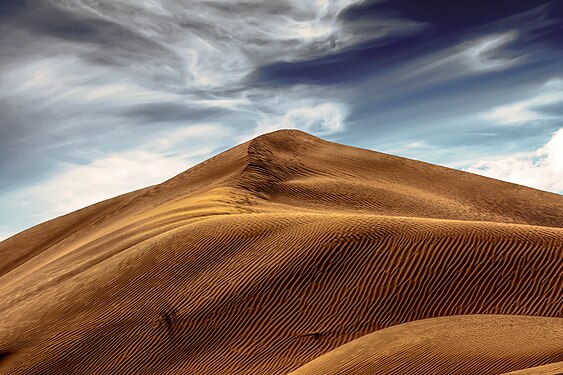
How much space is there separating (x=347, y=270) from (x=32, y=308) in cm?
868

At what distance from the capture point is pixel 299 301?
15.1 meters

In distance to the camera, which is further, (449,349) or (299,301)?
(299,301)

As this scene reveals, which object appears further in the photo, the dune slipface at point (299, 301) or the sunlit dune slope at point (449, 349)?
the dune slipface at point (299, 301)

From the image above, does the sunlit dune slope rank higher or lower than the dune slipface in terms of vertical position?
lower

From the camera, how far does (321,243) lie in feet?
55.1

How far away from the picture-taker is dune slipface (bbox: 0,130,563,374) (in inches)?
468

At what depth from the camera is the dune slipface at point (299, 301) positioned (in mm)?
11877

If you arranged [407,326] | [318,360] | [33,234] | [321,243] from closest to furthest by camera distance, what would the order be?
[318,360], [407,326], [321,243], [33,234]

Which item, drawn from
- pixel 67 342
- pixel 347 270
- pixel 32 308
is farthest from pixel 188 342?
pixel 32 308

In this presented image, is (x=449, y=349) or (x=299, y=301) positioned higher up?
(x=299, y=301)

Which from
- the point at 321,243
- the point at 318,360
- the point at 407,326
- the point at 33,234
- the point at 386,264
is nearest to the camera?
the point at 318,360

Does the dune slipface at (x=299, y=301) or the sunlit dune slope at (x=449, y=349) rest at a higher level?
the dune slipface at (x=299, y=301)

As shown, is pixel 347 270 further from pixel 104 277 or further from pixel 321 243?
pixel 104 277

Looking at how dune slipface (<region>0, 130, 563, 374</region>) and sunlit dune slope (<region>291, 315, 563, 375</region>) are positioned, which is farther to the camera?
dune slipface (<region>0, 130, 563, 374</region>)
